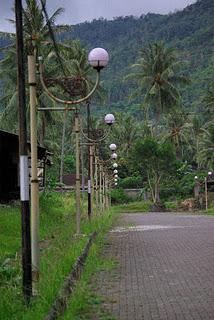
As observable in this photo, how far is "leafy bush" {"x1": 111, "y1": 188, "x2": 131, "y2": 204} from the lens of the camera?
230 feet

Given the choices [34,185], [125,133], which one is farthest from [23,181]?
[125,133]

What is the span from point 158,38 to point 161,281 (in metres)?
116

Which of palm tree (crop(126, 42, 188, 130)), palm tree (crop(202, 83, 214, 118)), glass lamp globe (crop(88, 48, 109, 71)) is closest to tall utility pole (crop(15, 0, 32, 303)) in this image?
glass lamp globe (crop(88, 48, 109, 71))

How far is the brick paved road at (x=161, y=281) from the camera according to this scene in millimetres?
7305

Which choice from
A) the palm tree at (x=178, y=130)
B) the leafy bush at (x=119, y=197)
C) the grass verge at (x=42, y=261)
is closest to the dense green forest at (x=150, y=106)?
the palm tree at (x=178, y=130)

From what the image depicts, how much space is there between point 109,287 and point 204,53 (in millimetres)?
105414

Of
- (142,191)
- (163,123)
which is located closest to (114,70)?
(163,123)

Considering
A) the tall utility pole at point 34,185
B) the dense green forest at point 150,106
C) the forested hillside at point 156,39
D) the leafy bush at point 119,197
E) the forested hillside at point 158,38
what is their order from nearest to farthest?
1. the tall utility pole at point 34,185
2. the dense green forest at point 150,106
3. the leafy bush at point 119,197
4. the forested hillside at point 156,39
5. the forested hillside at point 158,38

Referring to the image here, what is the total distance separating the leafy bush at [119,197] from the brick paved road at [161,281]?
5371 cm

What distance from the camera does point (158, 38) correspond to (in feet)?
403

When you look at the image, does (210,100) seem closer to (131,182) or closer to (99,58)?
(131,182)

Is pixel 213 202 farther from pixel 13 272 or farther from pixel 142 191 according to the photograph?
pixel 13 272

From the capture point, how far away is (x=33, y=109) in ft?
27.0

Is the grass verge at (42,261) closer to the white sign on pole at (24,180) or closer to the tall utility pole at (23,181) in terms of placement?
the tall utility pole at (23,181)
